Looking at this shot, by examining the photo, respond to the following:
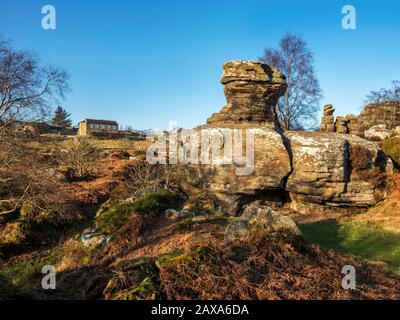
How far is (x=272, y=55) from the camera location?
31.5 meters

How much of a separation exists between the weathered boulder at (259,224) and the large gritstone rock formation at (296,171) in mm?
5914

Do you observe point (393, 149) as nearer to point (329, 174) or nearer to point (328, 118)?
point (329, 174)

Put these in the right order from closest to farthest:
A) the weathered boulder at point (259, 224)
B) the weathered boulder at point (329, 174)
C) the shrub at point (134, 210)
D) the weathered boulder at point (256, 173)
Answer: the weathered boulder at point (259, 224), the shrub at point (134, 210), the weathered boulder at point (329, 174), the weathered boulder at point (256, 173)

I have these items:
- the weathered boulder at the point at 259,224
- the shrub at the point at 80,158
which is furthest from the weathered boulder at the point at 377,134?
the shrub at the point at 80,158

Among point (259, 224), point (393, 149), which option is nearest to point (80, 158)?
point (259, 224)

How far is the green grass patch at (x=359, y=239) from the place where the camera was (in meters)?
9.78

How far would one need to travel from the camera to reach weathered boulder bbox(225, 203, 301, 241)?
7.67 meters

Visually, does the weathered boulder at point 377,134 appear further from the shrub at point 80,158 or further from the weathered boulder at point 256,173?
the shrub at point 80,158

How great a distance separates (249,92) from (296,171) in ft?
15.3

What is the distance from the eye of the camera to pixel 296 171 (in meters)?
14.8

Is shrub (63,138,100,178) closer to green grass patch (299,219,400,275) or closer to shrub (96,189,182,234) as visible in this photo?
shrub (96,189,182,234)

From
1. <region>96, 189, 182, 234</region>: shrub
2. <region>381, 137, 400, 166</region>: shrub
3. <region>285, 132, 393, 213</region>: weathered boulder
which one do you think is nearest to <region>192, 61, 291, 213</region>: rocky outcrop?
<region>285, 132, 393, 213</region>: weathered boulder

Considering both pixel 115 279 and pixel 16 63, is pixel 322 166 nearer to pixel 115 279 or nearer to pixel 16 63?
pixel 115 279
